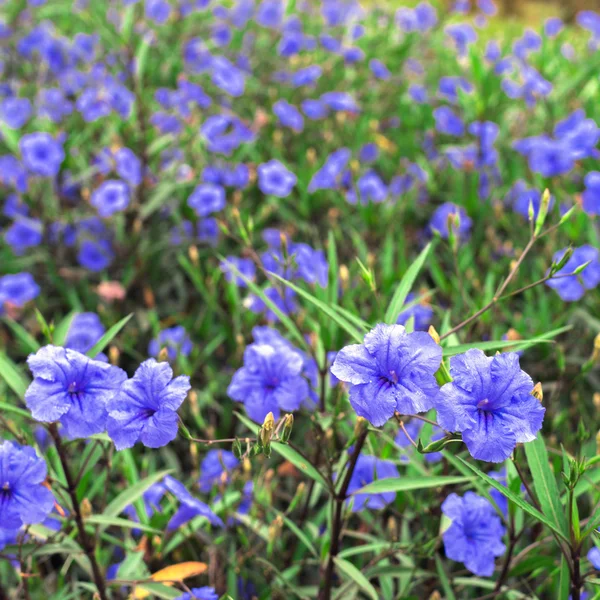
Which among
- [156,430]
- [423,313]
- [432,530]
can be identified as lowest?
[432,530]

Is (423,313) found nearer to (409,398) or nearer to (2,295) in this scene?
(409,398)

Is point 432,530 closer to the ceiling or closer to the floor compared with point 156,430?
closer to the floor

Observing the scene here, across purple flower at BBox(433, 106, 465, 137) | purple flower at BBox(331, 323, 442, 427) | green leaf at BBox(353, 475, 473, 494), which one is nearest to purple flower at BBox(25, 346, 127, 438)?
purple flower at BBox(331, 323, 442, 427)

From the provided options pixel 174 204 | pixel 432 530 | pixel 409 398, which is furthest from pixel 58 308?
pixel 409 398

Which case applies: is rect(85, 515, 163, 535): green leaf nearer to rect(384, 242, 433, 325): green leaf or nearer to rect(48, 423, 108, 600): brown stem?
rect(48, 423, 108, 600): brown stem

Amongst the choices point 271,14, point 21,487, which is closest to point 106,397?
point 21,487

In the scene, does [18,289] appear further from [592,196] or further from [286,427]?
[592,196]
